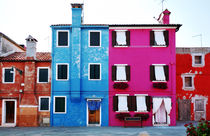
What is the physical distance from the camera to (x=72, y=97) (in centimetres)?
1950

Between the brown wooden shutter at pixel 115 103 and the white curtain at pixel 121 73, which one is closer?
the brown wooden shutter at pixel 115 103

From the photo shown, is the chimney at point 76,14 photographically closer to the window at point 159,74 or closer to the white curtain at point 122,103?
the white curtain at point 122,103

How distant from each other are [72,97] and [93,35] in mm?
6183

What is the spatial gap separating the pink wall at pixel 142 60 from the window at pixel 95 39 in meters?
1.15

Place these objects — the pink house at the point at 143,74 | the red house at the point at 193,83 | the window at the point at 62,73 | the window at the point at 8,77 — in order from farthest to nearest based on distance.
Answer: the red house at the point at 193,83
the window at the point at 8,77
the window at the point at 62,73
the pink house at the point at 143,74

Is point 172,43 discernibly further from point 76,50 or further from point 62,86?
point 62,86

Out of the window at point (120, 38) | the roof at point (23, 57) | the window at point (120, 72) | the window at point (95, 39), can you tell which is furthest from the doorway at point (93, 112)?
the roof at point (23, 57)

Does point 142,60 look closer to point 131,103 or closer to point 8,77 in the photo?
point 131,103

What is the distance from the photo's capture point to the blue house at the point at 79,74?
19.7 meters

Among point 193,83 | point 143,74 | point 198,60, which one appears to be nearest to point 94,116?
point 143,74

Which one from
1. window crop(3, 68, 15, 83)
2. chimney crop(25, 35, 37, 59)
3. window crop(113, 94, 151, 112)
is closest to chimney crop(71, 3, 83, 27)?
chimney crop(25, 35, 37, 59)

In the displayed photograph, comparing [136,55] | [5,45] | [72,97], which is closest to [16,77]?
[5,45]

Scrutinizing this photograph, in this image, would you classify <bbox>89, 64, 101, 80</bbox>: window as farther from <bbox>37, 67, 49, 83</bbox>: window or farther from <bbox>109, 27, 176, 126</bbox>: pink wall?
<bbox>37, 67, 49, 83</bbox>: window

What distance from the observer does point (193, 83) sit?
911 inches
